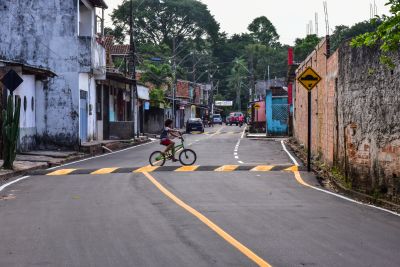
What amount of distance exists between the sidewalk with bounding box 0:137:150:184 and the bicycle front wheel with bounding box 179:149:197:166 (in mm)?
4771

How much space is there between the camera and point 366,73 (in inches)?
649

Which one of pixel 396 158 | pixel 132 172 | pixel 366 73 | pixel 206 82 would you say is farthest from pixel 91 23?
pixel 206 82

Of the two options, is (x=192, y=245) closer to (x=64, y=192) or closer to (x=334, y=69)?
(x=64, y=192)

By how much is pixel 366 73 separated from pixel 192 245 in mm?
8803

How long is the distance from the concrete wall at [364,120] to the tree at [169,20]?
84.2 m

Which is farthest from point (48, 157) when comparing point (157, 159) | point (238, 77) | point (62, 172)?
point (238, 77)

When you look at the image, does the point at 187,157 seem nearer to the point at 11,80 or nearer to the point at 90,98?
the point at 11,80

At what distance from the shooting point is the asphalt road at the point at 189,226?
8359mm

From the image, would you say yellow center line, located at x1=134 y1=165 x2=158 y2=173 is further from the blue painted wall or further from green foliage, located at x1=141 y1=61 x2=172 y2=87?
green foliage, located at x1=141 y1=61 x2=172 y2=87

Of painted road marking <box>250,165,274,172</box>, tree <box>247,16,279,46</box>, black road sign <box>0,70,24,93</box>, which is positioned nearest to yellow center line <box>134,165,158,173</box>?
painted road marking <box>250,165,274,172</box>

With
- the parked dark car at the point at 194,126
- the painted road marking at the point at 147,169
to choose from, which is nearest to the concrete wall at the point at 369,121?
the painted road marking at the point at 147,169

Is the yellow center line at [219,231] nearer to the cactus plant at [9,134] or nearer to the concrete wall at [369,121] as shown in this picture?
the concrete wall at [369,121]

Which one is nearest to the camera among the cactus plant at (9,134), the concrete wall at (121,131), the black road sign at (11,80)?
the cactus plant at (9,134)

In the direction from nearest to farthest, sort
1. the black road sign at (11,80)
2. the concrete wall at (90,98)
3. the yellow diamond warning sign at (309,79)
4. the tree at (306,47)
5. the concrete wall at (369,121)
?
the concrete wall at (369,121) < the black road sign at (11,80) < the yellow diamond warning sign at (309,79) < the concrete wall at (90,98) < the tree at (306,47)
